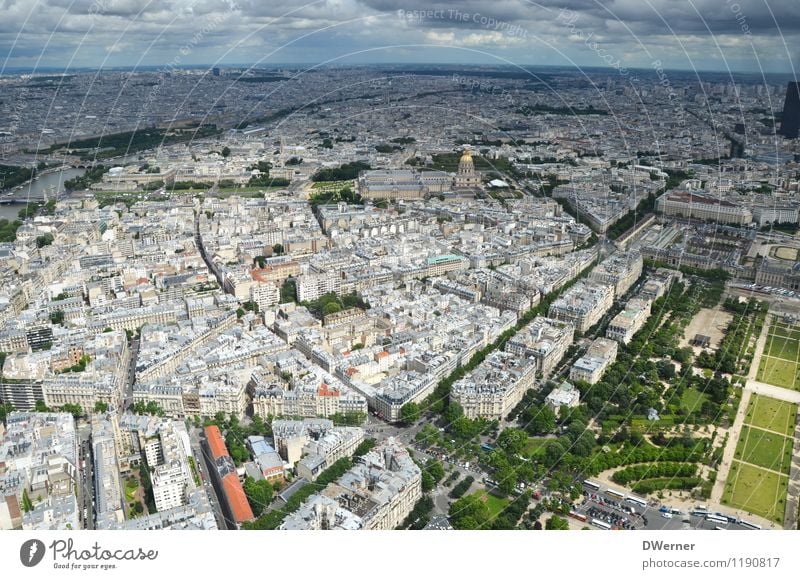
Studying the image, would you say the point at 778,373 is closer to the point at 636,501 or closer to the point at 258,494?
the point at 636,501

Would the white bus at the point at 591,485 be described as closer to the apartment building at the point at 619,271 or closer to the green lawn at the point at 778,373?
the green lawn at the point at 778,373

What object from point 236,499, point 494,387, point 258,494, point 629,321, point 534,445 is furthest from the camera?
point 629,321

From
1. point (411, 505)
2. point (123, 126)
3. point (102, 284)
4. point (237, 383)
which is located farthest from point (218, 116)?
point (411, 505)

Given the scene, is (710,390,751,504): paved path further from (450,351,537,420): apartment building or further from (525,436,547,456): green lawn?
(450,351,537,420): apartment building

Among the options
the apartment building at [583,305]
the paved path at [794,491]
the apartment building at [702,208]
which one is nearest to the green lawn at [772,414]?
the paved path at [794,491]

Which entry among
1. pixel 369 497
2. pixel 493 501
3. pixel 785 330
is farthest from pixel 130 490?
pixel 785 330

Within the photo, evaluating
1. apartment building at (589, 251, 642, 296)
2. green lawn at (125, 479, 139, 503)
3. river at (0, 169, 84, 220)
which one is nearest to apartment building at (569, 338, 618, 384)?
apartment building at (589, 251, 642, 296)
